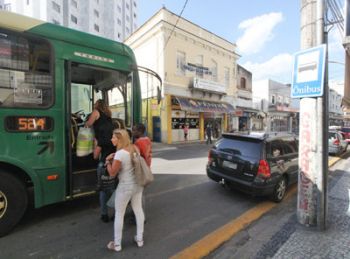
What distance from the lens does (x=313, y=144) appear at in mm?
3504

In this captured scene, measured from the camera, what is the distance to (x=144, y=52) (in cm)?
1950

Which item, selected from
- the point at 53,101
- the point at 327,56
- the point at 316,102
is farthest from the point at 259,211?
the point at 53,101

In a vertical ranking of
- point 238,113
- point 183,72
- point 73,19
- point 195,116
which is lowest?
point 195,116

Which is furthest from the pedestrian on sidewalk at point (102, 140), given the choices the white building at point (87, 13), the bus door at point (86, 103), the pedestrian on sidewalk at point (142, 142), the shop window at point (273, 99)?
the white building at point (87, 13)

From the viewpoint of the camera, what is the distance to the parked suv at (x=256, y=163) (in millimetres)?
4758

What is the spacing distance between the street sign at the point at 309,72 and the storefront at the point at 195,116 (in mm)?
13894

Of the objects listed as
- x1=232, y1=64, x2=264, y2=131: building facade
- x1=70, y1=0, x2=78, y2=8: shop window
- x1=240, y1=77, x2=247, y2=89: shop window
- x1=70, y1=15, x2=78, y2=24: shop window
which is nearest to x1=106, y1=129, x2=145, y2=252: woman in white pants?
x1=232, y1=64, x2=264, y2=131: building facade

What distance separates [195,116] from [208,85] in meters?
3.02

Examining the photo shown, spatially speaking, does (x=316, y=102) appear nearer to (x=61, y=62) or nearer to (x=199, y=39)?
(x=61, y=62)

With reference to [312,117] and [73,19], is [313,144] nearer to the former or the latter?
[312,117]

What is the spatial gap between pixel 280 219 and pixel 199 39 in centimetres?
1857

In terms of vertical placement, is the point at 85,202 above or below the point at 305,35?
below

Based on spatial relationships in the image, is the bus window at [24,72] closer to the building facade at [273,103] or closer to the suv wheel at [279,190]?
the suv wheel at [279,190]

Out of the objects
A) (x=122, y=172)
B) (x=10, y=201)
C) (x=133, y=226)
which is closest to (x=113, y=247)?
(x=133, y=226)
